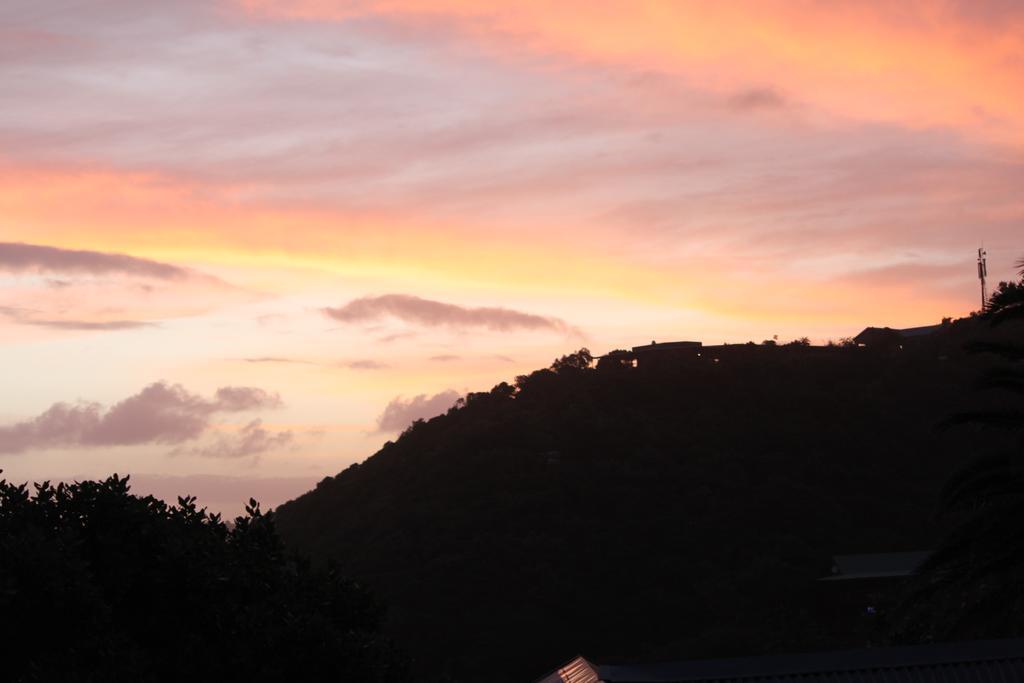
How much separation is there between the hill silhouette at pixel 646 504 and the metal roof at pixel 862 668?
5932 cm

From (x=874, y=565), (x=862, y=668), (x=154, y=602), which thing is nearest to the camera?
(x=862, y=668)

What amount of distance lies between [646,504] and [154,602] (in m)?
82.2

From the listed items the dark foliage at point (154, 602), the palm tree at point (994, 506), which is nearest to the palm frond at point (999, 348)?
the palm tree at point (994, 506)

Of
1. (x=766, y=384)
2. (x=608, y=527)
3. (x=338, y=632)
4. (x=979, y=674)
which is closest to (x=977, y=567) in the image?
(x=979, y=674)

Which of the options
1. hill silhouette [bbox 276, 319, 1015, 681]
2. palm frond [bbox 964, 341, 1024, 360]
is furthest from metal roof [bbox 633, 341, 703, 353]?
palm frond [bbox 964, 341, 1024, 360]

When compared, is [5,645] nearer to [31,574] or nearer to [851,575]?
[31,574]

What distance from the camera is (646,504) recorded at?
102 meters

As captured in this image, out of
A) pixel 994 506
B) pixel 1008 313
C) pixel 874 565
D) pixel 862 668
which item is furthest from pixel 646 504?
pixel 862 668

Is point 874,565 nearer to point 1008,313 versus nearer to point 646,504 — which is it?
point 646,504

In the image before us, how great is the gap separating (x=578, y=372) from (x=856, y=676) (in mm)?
99032

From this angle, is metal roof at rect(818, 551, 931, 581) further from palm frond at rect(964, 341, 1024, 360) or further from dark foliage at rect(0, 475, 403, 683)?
dark foliage at rect(0, 475, 403, 683)

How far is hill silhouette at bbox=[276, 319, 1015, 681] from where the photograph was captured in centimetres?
8750

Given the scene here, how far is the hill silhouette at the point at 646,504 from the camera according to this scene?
287 ft

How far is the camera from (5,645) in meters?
20.2
